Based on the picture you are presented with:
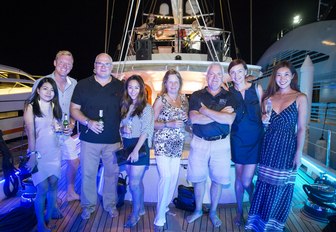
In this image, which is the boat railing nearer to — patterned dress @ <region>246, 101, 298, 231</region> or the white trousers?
patterned dress @ <region>246, 101, 298, 231</region>

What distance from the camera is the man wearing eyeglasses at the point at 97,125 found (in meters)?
3.21

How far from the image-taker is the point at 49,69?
45.1m

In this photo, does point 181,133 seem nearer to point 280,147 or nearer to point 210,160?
point 210,160

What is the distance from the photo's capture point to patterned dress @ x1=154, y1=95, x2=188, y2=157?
121 inches

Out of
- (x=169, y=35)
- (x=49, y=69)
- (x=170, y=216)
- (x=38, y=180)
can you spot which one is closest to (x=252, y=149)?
(x=170, y=216)

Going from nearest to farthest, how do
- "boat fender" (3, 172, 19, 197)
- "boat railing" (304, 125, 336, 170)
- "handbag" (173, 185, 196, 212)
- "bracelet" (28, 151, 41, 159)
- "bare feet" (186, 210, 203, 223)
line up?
"bracelet" (28, 151, 41, 159) < "bare feet" (186, 210, 203, 223) < "handbag" (173, 185, 196, 212) < "boat fender" (3, 172, 19, 197) < "boat railing" (304, 125, 336, 170)

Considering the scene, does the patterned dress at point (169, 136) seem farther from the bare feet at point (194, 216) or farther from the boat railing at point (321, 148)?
the boat railing at point (321, 148)

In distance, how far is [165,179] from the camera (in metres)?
3.08

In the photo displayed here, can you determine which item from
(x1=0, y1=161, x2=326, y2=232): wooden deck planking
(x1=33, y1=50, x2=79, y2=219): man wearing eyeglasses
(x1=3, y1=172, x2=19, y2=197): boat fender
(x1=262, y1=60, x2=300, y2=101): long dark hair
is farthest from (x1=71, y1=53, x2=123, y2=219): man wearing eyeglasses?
(x1=262, y1=60, x2=300, y2=101): long dark hair

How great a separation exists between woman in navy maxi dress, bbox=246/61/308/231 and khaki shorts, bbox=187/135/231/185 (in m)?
0.40

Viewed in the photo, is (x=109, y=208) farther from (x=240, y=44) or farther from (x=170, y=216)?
(x=240, y=44)

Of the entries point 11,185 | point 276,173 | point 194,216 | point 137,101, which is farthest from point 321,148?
point 11,185

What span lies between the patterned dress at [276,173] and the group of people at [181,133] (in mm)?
10

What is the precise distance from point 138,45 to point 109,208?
4.17 meters
